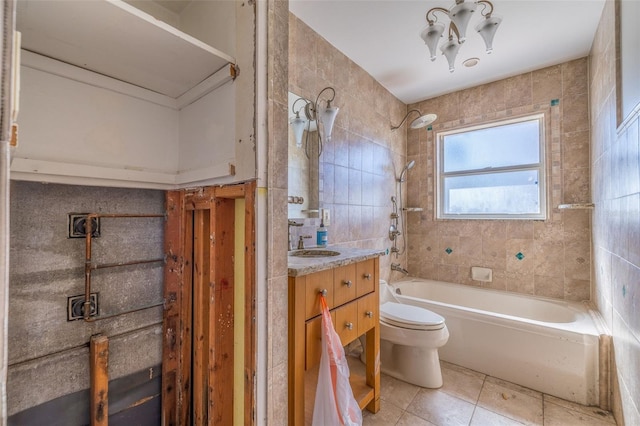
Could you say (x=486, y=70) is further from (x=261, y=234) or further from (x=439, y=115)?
(x=261, y=234)

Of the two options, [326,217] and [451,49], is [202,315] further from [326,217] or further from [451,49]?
[451,49]

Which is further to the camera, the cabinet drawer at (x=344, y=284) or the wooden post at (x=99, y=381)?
the cabinet drawer at (x=344, y=284)

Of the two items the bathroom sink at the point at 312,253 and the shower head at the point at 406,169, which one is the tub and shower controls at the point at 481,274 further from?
the bathroom sink at the point at 312,253

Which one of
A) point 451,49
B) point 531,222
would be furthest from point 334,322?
point 531,222

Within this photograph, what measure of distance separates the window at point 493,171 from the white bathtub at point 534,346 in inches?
34.2

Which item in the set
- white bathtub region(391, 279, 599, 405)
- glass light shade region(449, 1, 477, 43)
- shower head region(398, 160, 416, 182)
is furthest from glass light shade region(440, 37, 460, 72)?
white bathtub region(391, 279, 599, 405)

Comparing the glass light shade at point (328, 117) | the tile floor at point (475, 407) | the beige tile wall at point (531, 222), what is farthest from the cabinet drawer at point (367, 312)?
A: the beige tile wall at point (531, 222)

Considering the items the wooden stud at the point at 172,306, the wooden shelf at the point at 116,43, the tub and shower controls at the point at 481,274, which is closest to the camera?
the wooden shelf at the point at 116,43

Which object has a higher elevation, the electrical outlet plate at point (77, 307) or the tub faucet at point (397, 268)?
the electrical outlet plate at point (77, 307)

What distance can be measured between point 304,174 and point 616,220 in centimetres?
175

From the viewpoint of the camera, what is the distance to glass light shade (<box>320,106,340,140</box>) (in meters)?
1.95

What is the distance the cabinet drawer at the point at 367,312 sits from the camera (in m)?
1.48

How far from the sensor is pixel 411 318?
1.86 meters

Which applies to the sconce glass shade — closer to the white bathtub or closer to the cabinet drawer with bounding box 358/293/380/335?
the cabinet drawer with bounding box 358/293/380/335
